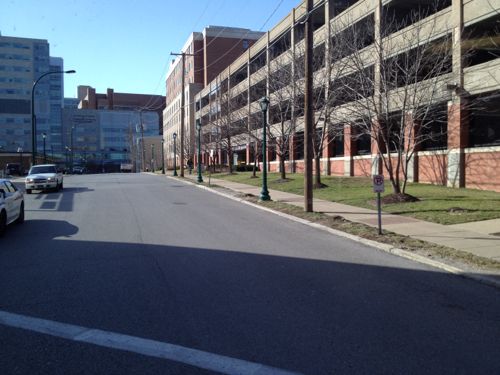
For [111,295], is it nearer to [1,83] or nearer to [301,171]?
[301,171]

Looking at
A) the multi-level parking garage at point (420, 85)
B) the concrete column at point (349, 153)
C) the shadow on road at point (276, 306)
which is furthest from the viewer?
the concrete column at point (349, 153)

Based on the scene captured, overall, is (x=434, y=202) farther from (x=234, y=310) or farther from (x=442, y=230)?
(x=234, y=310)

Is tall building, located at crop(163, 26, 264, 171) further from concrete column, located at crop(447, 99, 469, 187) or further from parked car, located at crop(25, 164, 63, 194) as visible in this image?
concrete column, located at crop(447, 99, 469, 187)

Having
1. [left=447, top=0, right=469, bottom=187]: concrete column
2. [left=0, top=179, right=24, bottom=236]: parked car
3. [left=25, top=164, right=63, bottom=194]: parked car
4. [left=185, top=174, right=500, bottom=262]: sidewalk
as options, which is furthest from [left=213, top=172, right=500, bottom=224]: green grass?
[left=25, top=164, right=63, bottom=194]: parked car

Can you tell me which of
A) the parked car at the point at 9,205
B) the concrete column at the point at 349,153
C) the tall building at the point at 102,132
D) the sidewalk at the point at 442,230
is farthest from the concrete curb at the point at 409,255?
the tall building at the point at 102,132

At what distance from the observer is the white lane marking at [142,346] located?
4414mm

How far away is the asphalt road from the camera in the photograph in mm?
4609

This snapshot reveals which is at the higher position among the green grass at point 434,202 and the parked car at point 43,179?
the parked car at point 43,179

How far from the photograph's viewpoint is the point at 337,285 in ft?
24.4

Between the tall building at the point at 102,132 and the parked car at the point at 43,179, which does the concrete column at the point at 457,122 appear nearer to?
the parked car at the point at 43,179

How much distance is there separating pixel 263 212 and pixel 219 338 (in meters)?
13.2

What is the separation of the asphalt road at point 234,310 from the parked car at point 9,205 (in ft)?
3.73

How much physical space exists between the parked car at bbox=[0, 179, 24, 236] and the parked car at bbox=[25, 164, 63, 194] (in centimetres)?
1300

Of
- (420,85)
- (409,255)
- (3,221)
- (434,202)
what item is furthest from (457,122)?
(3,221)
